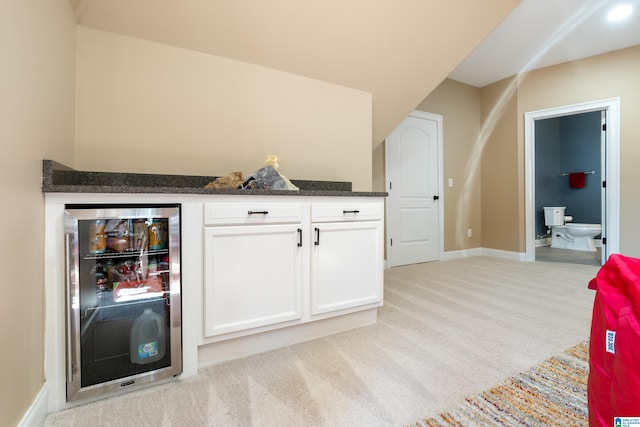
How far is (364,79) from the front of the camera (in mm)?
2484

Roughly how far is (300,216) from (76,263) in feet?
3.41

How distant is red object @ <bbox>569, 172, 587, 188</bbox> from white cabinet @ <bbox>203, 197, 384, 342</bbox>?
5.97m

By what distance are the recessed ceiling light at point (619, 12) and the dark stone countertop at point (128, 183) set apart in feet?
10.4

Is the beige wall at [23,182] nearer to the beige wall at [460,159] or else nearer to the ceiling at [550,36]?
the ceiling at [550,36]

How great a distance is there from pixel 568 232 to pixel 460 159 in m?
2.64

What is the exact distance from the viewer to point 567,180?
590 centimetres

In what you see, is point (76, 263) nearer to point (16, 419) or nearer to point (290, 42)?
point (16, 419)

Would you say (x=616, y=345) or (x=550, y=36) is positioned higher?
(x=550, y=36)

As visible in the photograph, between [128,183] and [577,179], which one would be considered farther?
[577,179]

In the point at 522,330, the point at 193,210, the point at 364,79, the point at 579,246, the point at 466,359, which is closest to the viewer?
the point at 193,210

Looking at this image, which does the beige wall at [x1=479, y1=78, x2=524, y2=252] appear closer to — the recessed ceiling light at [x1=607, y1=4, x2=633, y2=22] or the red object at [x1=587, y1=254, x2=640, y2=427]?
the recessed ceiling light at [x1=607, y1=4, x2=633, y2=22]

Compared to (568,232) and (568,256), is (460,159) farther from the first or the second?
(568,232)

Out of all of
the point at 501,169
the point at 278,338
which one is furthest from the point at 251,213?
the point at 501,169

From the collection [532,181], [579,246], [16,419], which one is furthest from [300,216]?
[579,246]
